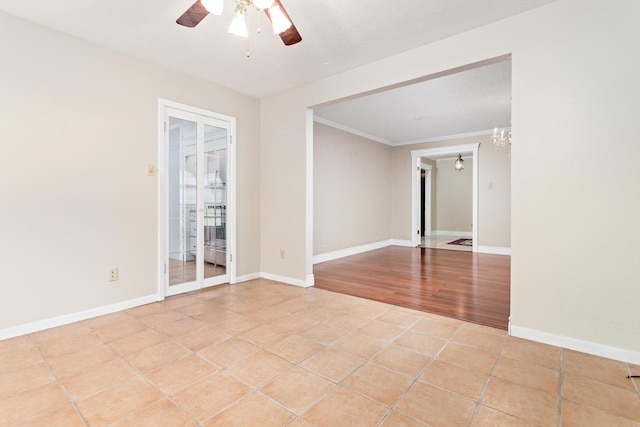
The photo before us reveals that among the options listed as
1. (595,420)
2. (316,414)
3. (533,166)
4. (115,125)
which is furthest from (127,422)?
(533,166)

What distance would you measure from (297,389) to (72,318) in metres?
2.38

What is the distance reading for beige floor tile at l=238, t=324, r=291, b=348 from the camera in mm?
2412

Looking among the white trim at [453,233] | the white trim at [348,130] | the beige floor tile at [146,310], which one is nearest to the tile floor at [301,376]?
the beige floor tile at [146,310]

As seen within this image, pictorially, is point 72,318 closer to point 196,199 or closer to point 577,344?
point 196,199

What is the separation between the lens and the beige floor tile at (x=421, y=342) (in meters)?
2.29

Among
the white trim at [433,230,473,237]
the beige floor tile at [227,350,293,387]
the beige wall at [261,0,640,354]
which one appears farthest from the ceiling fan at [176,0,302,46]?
the white trim at [433,230,473,237]

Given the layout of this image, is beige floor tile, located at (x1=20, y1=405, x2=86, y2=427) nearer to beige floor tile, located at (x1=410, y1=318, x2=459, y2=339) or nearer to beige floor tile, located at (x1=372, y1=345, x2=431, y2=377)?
beige floor tile, located at (x1=372, y1=345, x2=431, y2=377)

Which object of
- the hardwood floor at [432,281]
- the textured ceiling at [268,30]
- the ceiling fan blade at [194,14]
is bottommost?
the hardwood floor at [432,281]

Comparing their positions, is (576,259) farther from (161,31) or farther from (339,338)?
(161,31)

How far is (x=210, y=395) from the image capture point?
5.71ft

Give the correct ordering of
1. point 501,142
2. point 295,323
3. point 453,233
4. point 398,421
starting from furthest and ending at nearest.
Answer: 1. point 453,233
2. point 501,142
3. point 295,323
4. point 398,421

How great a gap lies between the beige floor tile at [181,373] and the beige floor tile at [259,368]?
0.17m

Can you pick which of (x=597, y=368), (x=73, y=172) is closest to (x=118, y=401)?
(x=73, y=172)

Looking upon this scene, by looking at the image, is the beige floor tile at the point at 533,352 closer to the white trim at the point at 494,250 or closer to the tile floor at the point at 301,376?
the tile floor at the point at 301,376
